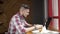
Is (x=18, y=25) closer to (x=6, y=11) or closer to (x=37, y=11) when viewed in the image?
(x=6, y=11)

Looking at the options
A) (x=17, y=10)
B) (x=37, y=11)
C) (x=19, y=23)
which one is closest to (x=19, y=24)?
(x=19, y=23)

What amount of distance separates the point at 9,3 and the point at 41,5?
0.75 m

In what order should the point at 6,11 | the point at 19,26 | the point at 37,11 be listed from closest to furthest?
1. the point at 19,26
2. the point at 6,11
3. the point at 37,11

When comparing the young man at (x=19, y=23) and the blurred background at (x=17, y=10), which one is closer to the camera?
the young man at (x=19, y=23)

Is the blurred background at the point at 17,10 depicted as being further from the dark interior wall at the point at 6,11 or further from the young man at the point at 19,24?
the young man at the point at 19,24

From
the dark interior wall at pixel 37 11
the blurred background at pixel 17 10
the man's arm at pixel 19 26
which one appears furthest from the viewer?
the dark interior wall at pixel 37 11

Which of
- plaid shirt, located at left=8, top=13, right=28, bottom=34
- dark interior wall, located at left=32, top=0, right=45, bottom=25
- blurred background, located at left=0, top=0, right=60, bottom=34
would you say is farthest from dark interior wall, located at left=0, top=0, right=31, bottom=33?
plaid shirt, located at left=8, top=13, right=28, bottom=34

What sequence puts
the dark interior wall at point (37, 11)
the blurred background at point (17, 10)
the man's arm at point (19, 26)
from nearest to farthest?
1. the man's arm at point (19, 26)
2. the blurred background at point (17, 10)
3. the dark interior wall at point (37, 11)

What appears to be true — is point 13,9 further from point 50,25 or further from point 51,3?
point 50,25

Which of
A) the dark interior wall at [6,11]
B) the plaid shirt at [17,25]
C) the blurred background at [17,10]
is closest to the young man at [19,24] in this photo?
the plaid shirt at [17,25]

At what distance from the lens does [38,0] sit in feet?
16.4

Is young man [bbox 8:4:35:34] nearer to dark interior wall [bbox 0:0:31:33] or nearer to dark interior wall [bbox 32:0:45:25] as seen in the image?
dark interior wall [bbox 0:0:31:33]

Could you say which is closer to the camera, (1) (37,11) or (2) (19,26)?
(2) (19,26)

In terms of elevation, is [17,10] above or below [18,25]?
above
